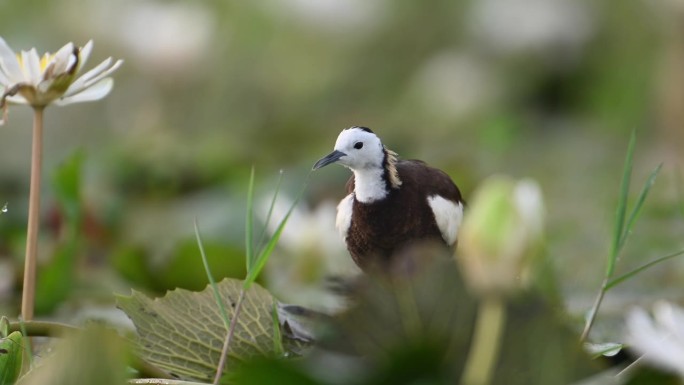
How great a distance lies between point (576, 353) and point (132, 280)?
0.94 meters

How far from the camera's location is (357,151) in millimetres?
→ 732

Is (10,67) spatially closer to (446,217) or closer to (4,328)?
(4,328)

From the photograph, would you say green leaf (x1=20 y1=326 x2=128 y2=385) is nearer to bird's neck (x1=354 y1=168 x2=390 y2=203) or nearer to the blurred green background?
bird's neck (x1=354 y1=168 x2=390 y2=203)

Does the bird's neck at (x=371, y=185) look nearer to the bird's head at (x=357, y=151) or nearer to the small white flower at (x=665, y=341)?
the bird's head at (x=357, y=151)

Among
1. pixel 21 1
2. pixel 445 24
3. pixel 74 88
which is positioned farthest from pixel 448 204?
pixel 21 1

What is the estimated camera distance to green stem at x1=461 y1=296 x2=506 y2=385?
52cm

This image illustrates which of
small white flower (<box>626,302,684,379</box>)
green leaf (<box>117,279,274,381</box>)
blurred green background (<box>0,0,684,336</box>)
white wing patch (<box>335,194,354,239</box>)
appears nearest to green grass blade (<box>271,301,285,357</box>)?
green leaf (<box>117,279,274,381</box>)

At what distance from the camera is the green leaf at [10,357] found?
0.64 meters

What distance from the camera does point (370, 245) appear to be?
30.9 inches

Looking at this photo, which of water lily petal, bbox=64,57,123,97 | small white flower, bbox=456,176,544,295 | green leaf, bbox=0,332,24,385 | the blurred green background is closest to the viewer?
small white flower, bbox=456,176,544,295

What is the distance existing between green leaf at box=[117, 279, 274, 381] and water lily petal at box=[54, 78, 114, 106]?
0.13 meters

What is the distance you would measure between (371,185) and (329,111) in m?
3.19

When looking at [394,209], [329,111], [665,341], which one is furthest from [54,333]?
Answer: [329,111]

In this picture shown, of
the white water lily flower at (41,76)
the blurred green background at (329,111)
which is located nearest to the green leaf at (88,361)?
the white water lily flower at (41,76)
